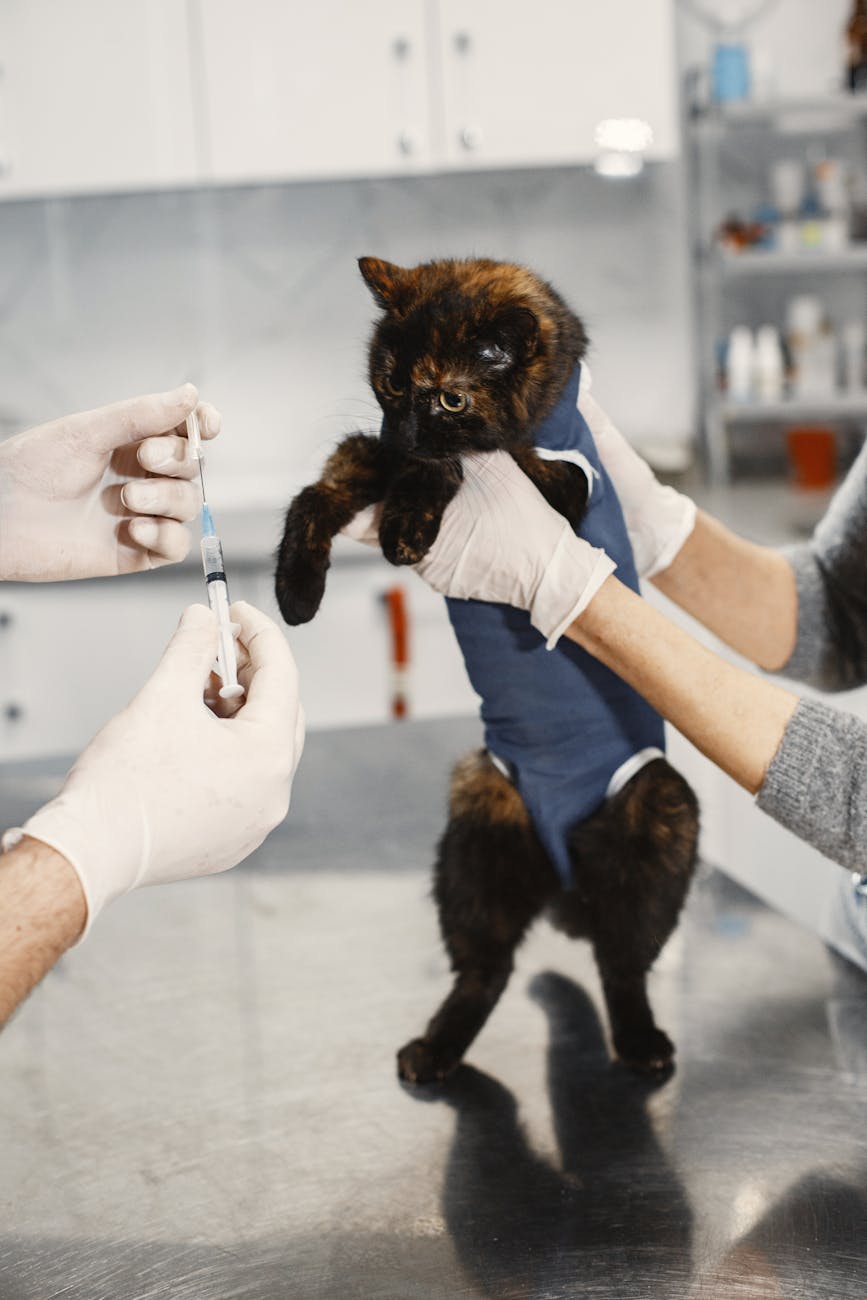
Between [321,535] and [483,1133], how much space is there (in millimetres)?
502

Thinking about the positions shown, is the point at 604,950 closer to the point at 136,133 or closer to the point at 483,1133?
the point at 483,1133

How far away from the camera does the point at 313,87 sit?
2752 mm

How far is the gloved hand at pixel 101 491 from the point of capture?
945 millimetres

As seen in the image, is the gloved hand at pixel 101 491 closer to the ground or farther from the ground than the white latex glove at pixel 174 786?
farther from the ground

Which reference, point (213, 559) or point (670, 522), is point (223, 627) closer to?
point (213, 559)

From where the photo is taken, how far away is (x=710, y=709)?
0.97m

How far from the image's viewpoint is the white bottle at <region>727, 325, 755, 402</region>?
3012 millimetres

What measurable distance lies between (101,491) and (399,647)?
5.56 feet

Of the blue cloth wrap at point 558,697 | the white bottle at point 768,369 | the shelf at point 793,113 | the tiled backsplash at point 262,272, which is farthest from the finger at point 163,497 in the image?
the shelf at point 793,113

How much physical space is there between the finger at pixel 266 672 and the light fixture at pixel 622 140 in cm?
231

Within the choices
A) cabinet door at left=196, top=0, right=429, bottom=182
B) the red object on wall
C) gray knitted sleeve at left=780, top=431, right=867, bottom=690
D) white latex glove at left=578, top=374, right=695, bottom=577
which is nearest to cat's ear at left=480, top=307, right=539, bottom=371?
white latex glove at left=578, top=374, right=695, bottom=577

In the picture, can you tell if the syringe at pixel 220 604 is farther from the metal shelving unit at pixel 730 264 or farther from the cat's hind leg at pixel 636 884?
the metal shelving unit at pixel 730 264

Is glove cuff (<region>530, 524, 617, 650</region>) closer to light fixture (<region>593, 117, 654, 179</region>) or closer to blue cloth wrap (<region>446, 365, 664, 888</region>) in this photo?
blue cloth wrap (<region>446, 365, 664, 888</region>)

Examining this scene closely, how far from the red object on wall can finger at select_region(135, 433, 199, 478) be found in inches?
68.6
